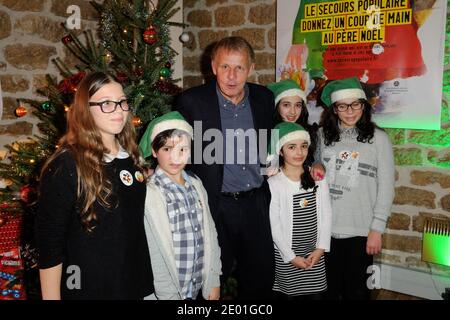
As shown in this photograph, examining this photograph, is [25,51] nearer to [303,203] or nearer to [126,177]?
[126,177]

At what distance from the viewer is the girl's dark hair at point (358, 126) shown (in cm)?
242

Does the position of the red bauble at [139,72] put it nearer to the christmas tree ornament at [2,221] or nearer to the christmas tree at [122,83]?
the christmas tree at [122,83]

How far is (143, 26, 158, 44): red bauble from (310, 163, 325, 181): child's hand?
1311mm

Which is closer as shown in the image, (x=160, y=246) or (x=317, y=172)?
(x=160, y=246)

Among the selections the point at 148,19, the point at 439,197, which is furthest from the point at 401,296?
the point at 148,19

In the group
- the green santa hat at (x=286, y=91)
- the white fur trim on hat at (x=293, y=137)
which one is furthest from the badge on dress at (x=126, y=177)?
the green santa hat at (x=286, y=91)

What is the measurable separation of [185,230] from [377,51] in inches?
79.8

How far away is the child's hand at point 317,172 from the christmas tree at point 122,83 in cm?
106

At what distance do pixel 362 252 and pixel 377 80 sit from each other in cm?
130

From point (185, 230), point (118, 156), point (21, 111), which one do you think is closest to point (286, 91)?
point (185, 230)

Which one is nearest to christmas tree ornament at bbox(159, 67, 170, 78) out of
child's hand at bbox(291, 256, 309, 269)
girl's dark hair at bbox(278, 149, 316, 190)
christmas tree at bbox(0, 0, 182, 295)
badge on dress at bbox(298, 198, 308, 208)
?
christmas tree at bbox(0, 0, 182, 295)

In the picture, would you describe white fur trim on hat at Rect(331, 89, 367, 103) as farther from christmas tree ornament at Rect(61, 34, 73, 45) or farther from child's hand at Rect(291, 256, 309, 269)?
christmas tree ornament at Rect(61, 34, 73, 45)

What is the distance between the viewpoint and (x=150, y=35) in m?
2.72

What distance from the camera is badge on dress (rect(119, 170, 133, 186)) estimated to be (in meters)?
1.66
